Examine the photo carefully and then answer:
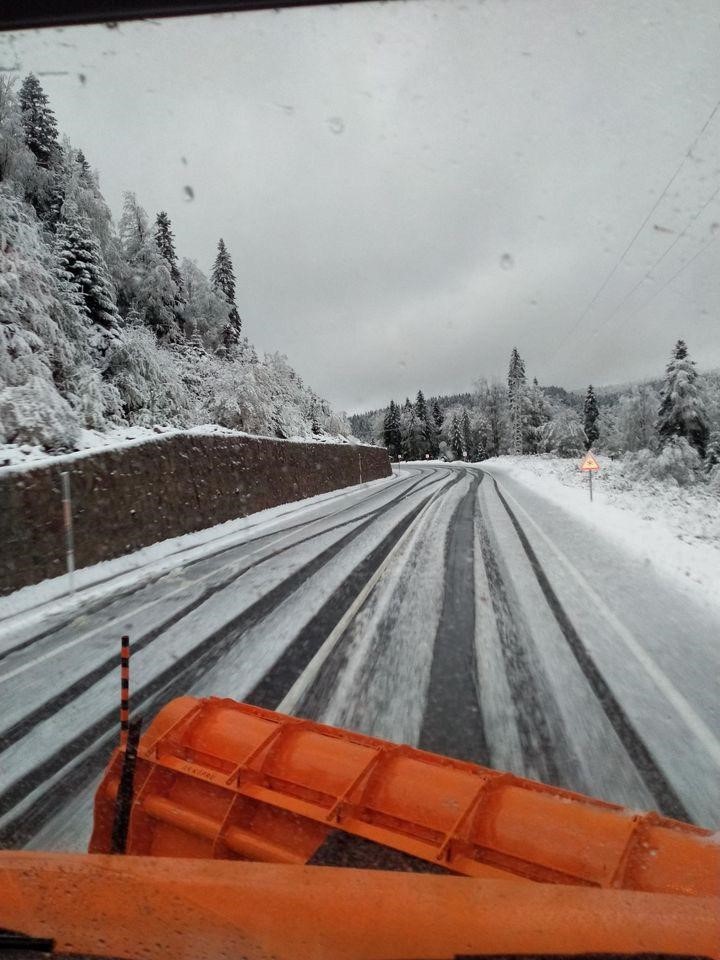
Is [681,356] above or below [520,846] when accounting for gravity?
above

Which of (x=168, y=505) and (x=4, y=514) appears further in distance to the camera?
(x=168, y=505)

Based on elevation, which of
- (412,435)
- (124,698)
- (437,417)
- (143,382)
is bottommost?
(124,698)

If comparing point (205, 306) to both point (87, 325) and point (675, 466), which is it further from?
point (675, 466)

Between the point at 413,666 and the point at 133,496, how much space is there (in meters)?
7.84

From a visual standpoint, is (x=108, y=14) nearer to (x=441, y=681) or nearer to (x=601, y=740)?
(x=441, y=681)

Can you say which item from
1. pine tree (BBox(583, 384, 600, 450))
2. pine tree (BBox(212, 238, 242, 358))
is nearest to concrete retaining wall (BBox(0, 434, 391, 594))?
pine tree (BBox(212, 238, 242, 358))

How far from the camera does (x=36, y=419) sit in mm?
12227

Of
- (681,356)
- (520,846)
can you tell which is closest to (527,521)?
(520,846)

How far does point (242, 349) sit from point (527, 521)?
91.1 ft

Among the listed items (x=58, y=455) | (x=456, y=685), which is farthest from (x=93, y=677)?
(x=58, y=455)

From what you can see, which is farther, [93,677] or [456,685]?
[93,677]

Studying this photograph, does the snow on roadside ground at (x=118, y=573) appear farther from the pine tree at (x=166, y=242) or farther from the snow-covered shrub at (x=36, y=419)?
the pine tree at (x=166, y=242)

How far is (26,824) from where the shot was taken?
286cm

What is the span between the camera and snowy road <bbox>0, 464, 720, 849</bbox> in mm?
3240
